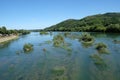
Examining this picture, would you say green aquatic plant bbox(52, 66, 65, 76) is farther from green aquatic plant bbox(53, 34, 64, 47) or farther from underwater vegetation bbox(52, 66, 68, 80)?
green aquatic plant bbox(53, 34, 64, 47)

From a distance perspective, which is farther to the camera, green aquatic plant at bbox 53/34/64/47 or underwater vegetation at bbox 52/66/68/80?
green aquatic plant at bbox 53/34/64/47

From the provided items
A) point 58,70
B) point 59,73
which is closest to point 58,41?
point 58,70

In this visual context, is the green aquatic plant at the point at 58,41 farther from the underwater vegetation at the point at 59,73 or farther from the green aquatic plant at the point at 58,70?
the underwater vegetation at the point at 59,73

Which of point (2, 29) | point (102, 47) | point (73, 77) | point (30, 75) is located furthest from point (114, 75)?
point (2, 29)

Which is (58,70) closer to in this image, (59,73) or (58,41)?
(59,73)

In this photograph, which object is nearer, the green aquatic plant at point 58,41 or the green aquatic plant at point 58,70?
the green aquatic plant at point 58,70

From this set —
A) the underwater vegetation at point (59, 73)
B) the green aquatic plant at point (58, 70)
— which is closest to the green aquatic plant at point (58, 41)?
the green aquatic plant at point (58, 70)

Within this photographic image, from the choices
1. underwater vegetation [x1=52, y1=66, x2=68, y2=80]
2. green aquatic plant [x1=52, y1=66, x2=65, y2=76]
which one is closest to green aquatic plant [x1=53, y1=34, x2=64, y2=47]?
green aquatic plant [x1=52, y1=66, x2=65, y2=76]

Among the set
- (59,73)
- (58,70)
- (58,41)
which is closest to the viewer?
(59,73)

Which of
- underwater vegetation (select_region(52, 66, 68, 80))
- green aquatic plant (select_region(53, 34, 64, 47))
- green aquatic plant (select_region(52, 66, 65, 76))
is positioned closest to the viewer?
underwater vegetation (select_region(52, 66, 68, 80))

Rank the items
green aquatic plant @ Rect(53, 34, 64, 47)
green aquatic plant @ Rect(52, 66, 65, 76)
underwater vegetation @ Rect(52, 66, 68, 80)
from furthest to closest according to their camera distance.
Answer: green aquatic plant @ Rect(53, 34, 64, 47), green aquatic plant @ Rect(52, 66, 65, 76), underwater vegetation @ Rect(52, 66, 68, 80)

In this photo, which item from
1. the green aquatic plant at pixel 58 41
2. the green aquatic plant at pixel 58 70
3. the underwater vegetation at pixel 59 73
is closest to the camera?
the underwater vegetation at pixel 59 73

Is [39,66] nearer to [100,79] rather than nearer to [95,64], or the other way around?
[95,64]

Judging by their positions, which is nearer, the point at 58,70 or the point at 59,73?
the point at 59,73
